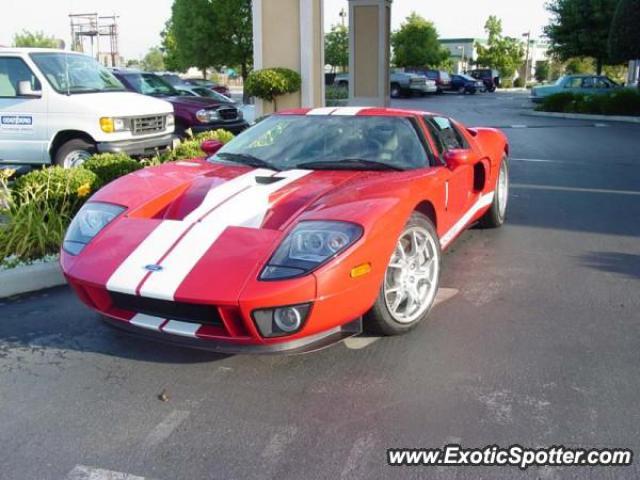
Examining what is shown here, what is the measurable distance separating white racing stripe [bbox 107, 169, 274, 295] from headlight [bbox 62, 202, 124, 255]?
386 mm

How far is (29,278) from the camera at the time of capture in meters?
4.76

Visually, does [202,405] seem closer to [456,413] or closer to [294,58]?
[456,413]

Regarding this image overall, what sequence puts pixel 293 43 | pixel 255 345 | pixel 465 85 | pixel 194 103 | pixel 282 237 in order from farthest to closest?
pixel 465 85 < pixel 293 43 < pixel 194 103 < pixel 282 237 < pixel 255 345

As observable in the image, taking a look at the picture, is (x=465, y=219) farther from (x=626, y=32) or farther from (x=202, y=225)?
(x=626, y=32)

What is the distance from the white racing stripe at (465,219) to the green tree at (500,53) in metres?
62.1

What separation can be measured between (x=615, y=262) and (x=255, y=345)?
3419 mm

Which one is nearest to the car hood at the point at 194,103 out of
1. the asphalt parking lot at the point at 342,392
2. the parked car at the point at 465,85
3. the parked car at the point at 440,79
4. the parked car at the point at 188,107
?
the parked car at the point at 188,107

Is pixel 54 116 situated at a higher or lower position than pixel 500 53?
lower

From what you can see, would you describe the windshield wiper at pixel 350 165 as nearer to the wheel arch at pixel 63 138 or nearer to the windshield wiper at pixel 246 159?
the windshield wiper at pixel 246 159

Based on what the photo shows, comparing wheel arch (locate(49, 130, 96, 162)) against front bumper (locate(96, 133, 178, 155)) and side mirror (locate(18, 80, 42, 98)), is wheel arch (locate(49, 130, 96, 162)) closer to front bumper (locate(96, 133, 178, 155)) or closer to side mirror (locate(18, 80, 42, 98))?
front bumper (locate(96, 133, 178, 155))

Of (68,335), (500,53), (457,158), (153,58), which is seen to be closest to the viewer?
(68,335)

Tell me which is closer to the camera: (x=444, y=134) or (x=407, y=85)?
(x=444, y=134)

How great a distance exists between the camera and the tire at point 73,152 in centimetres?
844

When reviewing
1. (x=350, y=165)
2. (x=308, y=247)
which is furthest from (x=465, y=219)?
(x=308, y=247)
